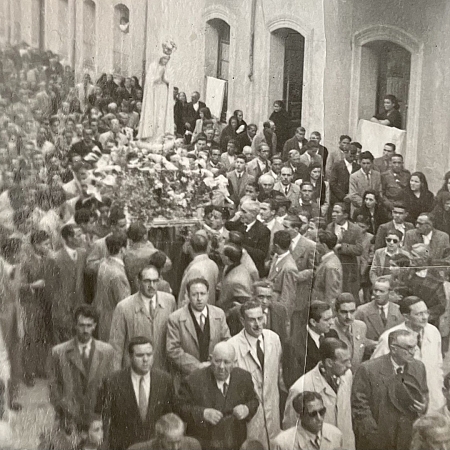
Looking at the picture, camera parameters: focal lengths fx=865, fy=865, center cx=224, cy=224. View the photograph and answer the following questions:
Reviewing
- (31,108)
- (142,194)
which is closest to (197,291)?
(142,194)

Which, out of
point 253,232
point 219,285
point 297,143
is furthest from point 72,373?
point 297,143

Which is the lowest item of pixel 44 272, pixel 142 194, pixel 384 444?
pixel 384 444

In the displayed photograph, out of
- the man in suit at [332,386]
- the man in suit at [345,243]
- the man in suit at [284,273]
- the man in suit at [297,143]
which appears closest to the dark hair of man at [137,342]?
the man in suit at [284,273]

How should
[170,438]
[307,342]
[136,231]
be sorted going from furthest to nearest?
[307,342] < [170,438] < [136,231]

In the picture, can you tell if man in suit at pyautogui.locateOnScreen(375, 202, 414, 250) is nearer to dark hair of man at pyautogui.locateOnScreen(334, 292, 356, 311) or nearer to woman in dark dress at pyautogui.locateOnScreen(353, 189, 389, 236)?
woman in dark dress at pyautogui.locateOnScreen(353, 189, 389, 236)

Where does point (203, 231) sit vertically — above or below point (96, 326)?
above

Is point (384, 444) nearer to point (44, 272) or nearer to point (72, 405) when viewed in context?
point (72, 405)

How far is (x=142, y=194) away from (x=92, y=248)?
1.57ft

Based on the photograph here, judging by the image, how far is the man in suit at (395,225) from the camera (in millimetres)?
5852

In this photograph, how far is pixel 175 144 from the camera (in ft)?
18.7

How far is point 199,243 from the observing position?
568 centimetres

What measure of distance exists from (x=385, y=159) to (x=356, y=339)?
123cm

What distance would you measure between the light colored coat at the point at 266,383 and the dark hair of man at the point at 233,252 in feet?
1.69

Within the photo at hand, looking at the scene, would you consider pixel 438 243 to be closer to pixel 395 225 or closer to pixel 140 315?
pixel 395 225
